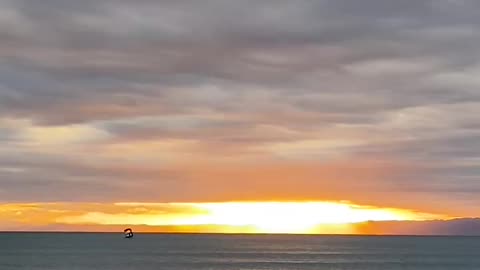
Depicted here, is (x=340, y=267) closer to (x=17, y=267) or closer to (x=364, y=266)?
(x=364, y=266)

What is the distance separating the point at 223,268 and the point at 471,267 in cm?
5843

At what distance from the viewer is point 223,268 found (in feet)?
513

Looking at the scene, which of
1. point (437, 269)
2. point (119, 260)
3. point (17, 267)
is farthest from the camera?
point (119, 260)

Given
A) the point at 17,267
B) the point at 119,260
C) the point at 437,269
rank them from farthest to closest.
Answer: the point at 119,260
the point at 437,269
the point at 17,267

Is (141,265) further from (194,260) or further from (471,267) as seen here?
(471,267)

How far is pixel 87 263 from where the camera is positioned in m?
167

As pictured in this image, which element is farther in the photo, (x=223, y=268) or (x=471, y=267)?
(x=471, y=267)

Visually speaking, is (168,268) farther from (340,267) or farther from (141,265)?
(340,267)

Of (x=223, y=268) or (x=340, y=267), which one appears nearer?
(x=223, y=268)

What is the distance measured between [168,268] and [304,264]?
35043 mm

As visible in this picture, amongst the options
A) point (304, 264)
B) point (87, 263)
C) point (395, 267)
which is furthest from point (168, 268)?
point (395, 267)

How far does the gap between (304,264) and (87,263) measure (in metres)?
48.9

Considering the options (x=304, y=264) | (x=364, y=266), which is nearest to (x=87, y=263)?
(x=304, y=264)

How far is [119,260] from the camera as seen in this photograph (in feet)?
590
